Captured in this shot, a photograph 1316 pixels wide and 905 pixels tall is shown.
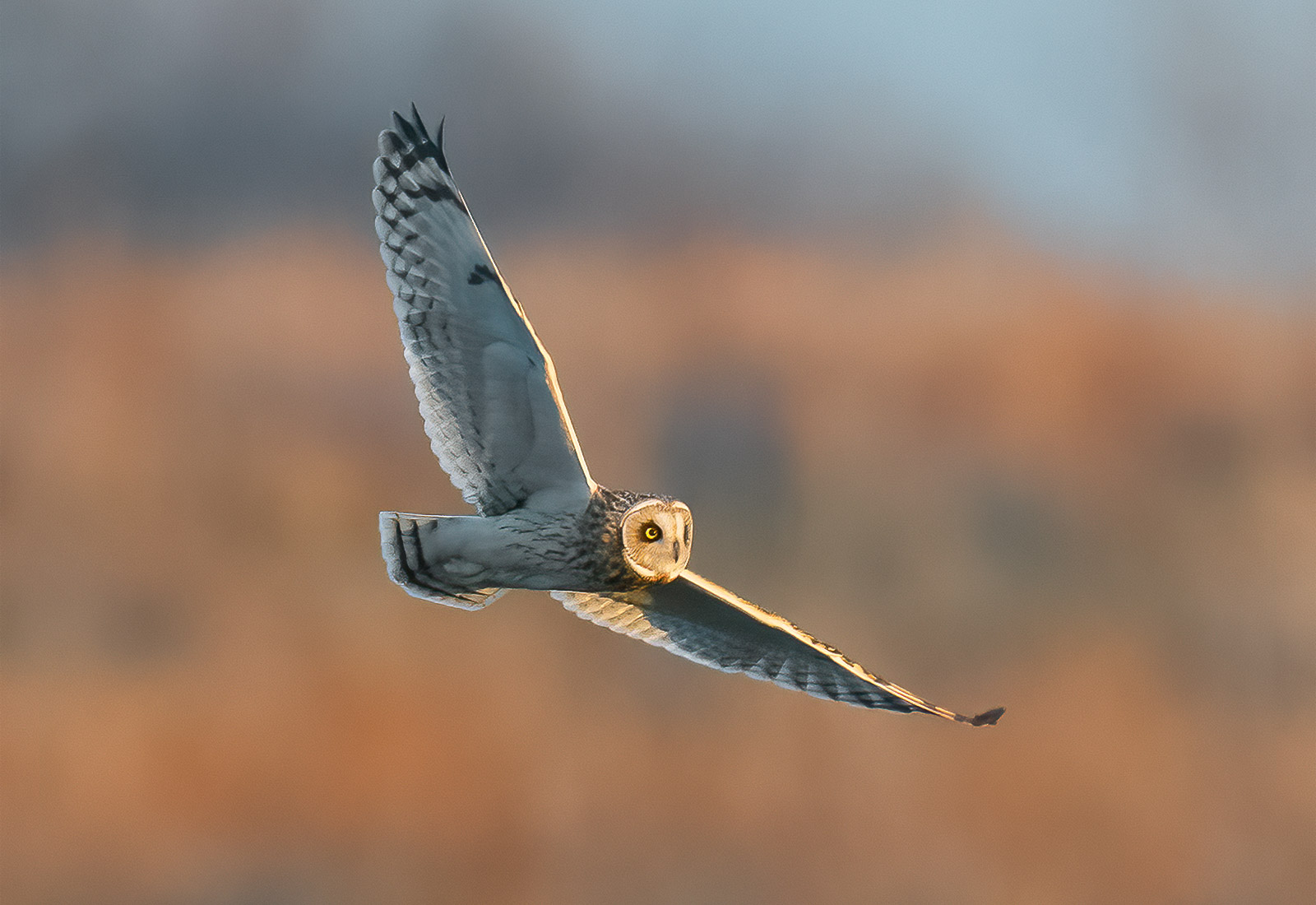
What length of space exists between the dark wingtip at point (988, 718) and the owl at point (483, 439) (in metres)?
1.10

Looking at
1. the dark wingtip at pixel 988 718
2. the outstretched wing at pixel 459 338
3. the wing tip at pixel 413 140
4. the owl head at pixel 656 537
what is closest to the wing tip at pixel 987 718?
the dark wingtip at pixel 988 718

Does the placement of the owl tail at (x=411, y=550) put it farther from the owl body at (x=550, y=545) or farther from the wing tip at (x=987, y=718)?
the wing tip at (x=987, y=718)

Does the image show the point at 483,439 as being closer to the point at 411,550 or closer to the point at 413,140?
the point at 411,550

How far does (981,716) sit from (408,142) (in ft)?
7.79

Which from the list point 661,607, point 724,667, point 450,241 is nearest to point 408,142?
point 450,241

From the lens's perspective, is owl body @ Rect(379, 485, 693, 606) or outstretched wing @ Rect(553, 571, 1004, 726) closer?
owl body @ Rect(379, 485, 693, 606)

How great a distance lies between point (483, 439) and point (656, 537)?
55 cm

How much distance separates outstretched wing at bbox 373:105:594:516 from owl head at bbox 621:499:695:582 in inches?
7.2

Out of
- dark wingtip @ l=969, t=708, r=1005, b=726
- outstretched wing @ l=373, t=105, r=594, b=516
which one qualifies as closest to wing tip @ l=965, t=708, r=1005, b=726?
dark wingtip @ l=969, t=708, r=1005, b=726

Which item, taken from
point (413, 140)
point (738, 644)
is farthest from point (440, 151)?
point (738, 644)

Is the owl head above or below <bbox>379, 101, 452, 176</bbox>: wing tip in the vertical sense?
below

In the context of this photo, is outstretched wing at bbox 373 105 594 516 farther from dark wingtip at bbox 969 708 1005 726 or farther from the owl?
dark wingtip at bbox 969 708 1005 726

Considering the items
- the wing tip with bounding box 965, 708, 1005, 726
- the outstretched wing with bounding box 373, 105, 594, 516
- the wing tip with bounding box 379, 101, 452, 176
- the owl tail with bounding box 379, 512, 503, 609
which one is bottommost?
the wing tip with bounding box 965, 708, 1005, 726

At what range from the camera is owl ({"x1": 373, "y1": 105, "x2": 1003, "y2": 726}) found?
9.63ft
